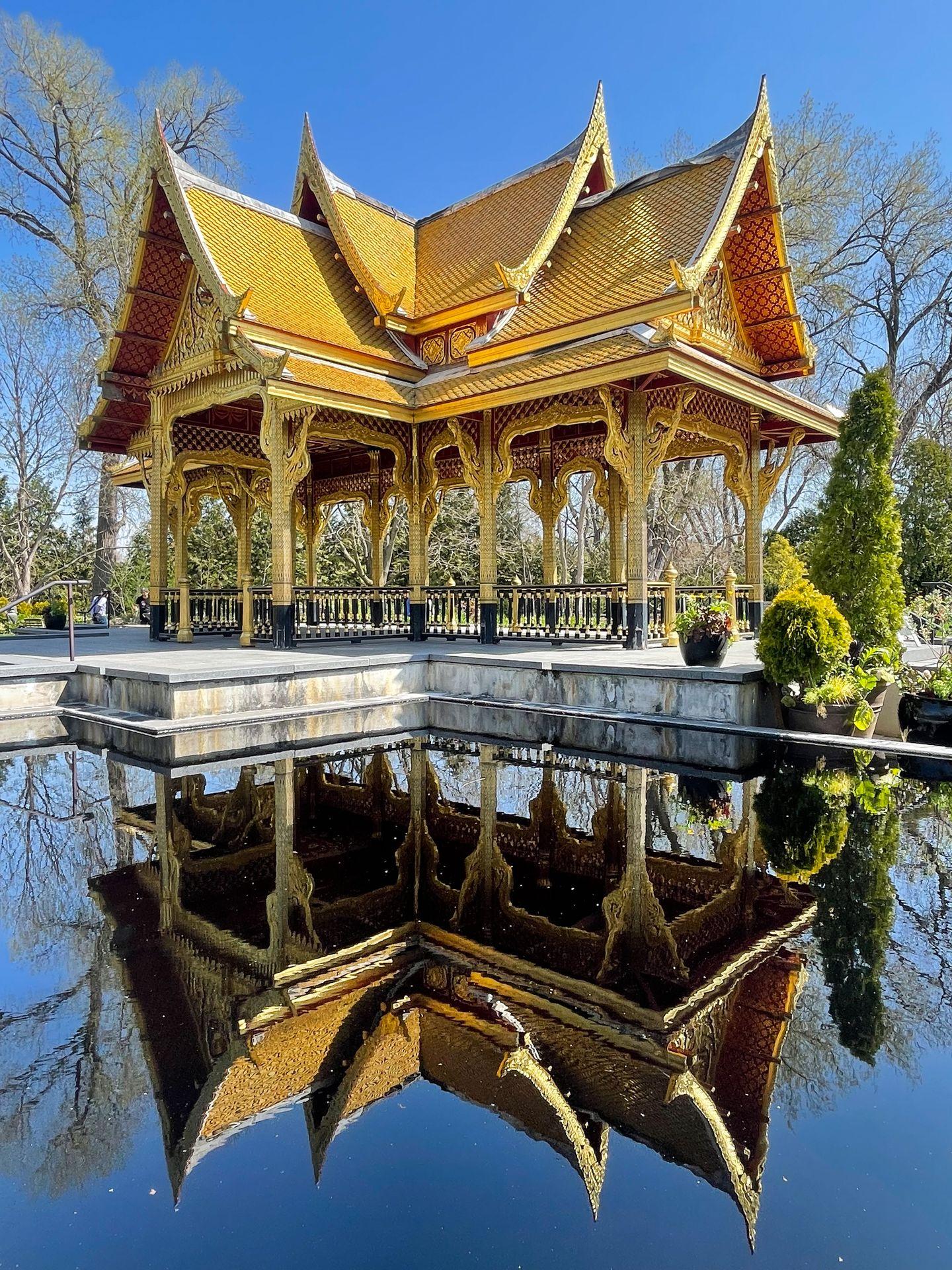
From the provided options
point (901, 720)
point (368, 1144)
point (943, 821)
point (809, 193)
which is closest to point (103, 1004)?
point (368, 1144)

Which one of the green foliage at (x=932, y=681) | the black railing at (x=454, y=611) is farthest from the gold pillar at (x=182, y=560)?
the green foliage at (x=932, y=681)

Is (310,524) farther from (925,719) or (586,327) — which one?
(925,719)

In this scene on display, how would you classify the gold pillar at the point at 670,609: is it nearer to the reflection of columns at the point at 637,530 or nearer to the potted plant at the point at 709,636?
the reflection of columns at the point at 637,530

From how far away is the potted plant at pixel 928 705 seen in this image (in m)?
6.91

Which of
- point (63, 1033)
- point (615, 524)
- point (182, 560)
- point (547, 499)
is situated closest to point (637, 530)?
point (615, 524)

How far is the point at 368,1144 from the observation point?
2.04m

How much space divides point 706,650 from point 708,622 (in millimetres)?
262

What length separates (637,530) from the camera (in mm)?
8844

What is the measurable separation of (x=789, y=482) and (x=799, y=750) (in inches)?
873

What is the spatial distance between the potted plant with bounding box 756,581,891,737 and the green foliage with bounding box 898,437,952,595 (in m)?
10.2

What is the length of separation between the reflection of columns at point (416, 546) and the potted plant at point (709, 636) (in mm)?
4377

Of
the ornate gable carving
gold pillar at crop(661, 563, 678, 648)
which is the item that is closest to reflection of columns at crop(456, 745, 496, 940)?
gold pillar at crop(661, 563, 678, 648)

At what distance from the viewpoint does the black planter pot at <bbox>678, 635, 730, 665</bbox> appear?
7.34 meters

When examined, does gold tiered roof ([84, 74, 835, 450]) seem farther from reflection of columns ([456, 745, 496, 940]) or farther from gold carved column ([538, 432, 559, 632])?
reflection of columns ([456, 745, 496, 940])
